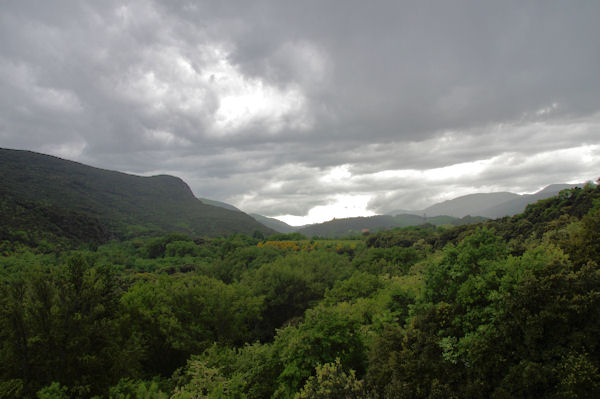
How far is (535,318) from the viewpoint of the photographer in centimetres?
943

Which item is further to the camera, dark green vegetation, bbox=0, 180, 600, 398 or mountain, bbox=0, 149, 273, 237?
mountain, bbox=0, 149, 273, 237

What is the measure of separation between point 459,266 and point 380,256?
1458 inches

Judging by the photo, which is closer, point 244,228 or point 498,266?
point 498,266

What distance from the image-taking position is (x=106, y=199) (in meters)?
147

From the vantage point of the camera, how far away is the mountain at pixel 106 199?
107 metres

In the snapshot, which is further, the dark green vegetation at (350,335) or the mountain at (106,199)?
the mountain at (106,199)

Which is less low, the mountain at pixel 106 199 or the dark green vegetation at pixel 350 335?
the mountain at pixel 106 199

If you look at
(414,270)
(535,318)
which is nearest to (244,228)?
(414,270)

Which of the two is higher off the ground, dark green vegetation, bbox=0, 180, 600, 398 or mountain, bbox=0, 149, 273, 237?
mountain, bbox=0, 149, 273, 237

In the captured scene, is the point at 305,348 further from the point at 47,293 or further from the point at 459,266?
the point at 47,293

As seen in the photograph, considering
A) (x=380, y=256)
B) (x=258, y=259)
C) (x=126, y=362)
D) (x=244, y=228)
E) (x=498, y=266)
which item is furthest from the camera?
(x=244, y=228)

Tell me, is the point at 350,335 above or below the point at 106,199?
below

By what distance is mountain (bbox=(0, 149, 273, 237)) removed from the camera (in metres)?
107

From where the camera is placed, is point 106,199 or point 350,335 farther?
point 106,199
